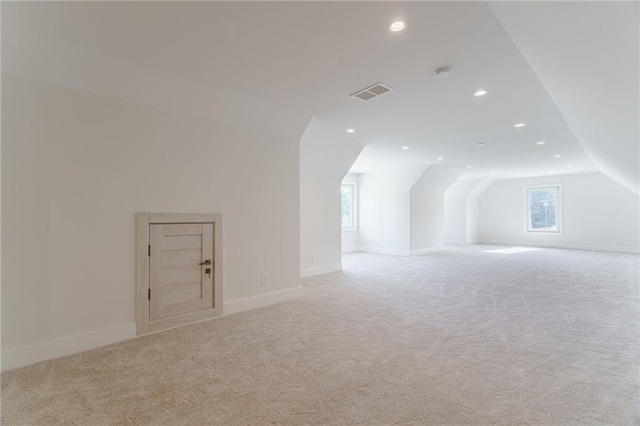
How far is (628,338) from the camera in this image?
2.89 m

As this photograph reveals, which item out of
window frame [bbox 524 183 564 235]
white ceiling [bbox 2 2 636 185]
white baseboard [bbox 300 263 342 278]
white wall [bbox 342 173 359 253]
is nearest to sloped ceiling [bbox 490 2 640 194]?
white ceiling [bbox 2 2 636 185]

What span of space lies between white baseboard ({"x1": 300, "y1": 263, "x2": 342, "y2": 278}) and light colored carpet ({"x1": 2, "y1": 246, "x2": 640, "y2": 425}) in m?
1.85

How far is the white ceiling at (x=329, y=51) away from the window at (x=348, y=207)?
541 cm

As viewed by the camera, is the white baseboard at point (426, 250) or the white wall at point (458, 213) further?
the white wall at point (458, 213)

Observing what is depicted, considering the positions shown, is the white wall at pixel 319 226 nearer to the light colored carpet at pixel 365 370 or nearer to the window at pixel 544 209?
the light colored carpet at pixel 365 370

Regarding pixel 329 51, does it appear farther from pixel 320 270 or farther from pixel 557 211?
pixel 557 211

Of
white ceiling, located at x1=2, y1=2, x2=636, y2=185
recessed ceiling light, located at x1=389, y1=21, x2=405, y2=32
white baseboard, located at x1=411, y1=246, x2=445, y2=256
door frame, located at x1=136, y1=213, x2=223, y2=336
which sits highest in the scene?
white ceiling, located at x1=2, y1=2, x2=636, y2=185

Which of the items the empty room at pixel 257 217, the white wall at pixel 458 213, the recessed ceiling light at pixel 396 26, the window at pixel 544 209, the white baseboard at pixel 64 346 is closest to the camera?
the empty room at pixel 257 217

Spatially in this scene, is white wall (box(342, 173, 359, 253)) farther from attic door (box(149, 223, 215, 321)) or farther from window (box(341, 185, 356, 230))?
attic door (box(149, 223, 215, 321))

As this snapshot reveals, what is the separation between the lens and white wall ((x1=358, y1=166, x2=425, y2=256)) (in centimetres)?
897

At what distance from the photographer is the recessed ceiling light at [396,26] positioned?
2156 millimetres

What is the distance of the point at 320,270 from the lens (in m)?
6.29

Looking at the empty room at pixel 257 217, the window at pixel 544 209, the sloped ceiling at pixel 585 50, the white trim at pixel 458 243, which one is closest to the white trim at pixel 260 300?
the empty room at pixel 257 217

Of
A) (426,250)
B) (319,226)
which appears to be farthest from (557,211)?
(319,226)
